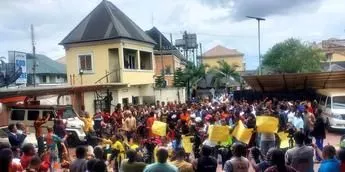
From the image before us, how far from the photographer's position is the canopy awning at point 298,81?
31.8 metres

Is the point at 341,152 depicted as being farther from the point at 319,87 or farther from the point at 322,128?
the point at 319,87

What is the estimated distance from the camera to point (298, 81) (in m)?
34.0

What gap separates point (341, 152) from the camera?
7.55m

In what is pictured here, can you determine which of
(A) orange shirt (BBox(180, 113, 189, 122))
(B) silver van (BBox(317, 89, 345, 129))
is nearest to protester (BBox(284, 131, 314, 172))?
(A) orange shirt (BBox(180, 113, 189, 122))

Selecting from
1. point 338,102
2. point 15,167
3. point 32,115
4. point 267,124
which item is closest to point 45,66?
point 32,115

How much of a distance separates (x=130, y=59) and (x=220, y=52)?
103904 mm

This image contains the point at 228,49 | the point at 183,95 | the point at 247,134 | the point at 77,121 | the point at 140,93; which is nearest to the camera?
the point at 247,134

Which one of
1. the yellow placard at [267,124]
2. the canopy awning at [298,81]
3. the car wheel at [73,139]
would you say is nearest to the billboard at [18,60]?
the car wheel at [73,139]

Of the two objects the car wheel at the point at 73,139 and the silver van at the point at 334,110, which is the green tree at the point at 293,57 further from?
the car wheel at the point at 73,139

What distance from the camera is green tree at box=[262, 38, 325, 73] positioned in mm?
76250

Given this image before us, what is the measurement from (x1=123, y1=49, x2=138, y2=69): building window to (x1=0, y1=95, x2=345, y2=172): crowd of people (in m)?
13.5

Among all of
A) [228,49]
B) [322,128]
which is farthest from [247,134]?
[228,49]

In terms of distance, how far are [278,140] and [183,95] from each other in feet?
107

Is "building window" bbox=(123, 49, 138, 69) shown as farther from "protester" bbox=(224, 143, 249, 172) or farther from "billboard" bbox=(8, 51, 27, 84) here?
"protester" bbox=(224, 143, 249, 172)
